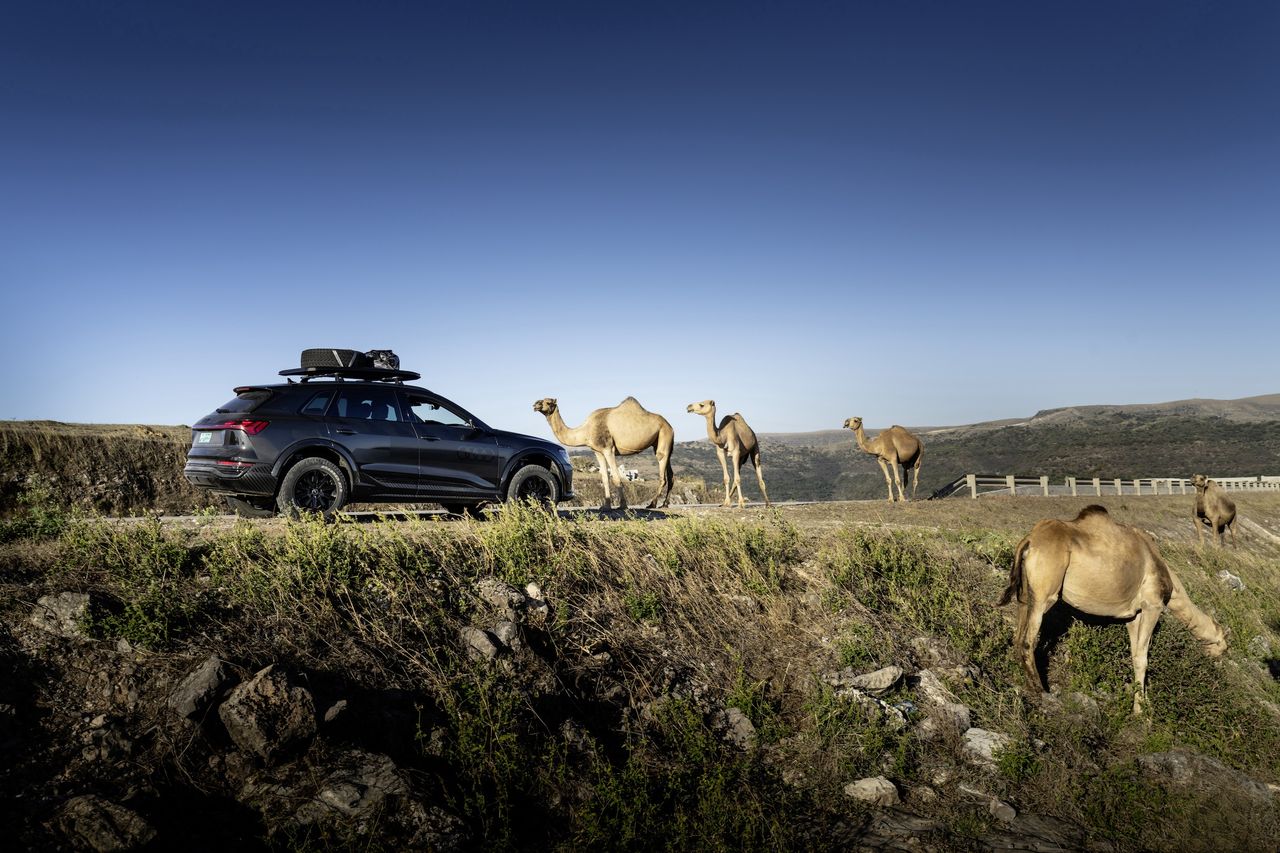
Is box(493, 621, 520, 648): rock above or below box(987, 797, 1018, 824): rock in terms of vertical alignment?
above

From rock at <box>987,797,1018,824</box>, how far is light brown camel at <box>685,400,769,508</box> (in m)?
13.8

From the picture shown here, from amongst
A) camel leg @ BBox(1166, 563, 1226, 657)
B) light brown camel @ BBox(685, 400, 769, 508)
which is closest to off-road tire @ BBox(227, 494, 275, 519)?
camel leg @ BBox(1166, 563, 1226, 657)

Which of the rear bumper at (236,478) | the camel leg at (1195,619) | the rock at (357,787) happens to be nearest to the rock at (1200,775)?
the camel leg at (1195,619)

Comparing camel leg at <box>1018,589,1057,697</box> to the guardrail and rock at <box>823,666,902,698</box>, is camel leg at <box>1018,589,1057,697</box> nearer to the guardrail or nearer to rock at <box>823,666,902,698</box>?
rock at <box>823,666,902,698</box>

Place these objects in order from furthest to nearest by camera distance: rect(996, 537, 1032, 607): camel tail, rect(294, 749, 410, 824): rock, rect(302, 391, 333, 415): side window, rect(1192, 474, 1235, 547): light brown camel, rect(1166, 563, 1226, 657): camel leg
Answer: rect(1192, 474, 1235, 547): light brown camel
rect(302, 391, 333, 415): side window
rect(1166, 563, 1226, 657): camel leg
rect(996, 537, 1032, 607): camel tail
rect(294, 749, 410, 824): rock

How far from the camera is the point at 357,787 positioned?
17.1ft

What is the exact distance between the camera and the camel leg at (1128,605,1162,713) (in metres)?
8.17

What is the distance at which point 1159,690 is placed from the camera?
334 inches

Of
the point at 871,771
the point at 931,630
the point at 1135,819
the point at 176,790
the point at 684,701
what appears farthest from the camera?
the point at 931,630

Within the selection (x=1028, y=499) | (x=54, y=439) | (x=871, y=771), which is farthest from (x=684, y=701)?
(x=1028, y=499)

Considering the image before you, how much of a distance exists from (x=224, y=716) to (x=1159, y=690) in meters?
8.69

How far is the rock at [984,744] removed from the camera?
695 centimetres

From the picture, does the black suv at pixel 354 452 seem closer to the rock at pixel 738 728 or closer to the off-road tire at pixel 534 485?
the off-road tire at pixel 534 485

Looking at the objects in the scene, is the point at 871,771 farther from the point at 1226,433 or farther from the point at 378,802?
the point at 1226,433
